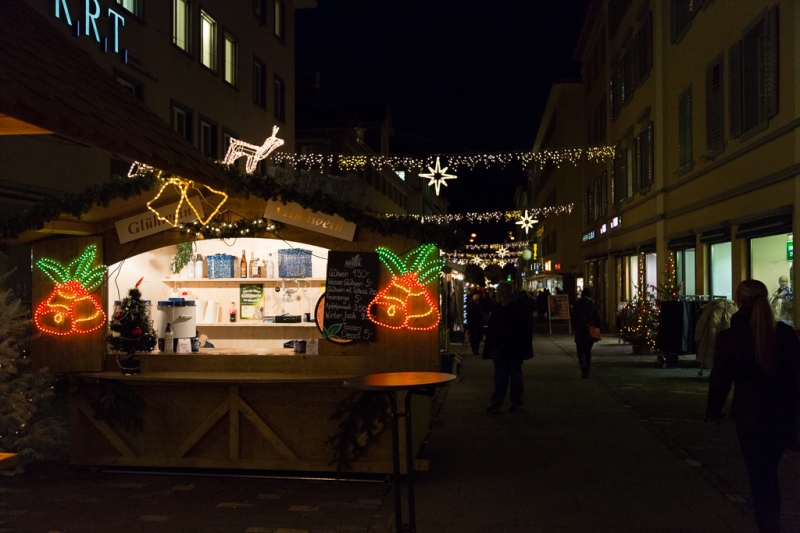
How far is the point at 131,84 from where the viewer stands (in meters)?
17.0

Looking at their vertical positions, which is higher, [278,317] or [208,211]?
[208,211]

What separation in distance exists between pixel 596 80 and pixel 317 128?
46.5 ft

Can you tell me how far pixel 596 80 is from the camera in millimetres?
32750

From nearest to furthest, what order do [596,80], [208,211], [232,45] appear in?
[208,211]
[232,45]
[596,80]

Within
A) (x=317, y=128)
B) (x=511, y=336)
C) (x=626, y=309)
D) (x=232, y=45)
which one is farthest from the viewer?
(x=317, y=128)

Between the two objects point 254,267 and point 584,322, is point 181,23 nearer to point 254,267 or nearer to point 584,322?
point 254,267

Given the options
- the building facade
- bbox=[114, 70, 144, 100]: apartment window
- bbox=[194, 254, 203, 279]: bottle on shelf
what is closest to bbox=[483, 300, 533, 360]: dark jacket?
bbox=[194, 254, 203, 279]: bottle on shelf

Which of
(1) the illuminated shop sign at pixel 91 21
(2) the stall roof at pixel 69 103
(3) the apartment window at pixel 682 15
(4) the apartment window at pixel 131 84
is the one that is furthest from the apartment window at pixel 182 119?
(2) the stall roof at pixel 69 103

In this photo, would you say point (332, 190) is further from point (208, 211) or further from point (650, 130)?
point (650, 130)

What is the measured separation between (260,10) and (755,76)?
53.3 ft

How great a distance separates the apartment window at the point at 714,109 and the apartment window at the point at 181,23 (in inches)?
479

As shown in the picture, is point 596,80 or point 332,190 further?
point 596,80

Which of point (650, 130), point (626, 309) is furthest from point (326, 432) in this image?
point (650, 130)

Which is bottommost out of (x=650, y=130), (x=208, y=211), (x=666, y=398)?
(x=666, y=398)
